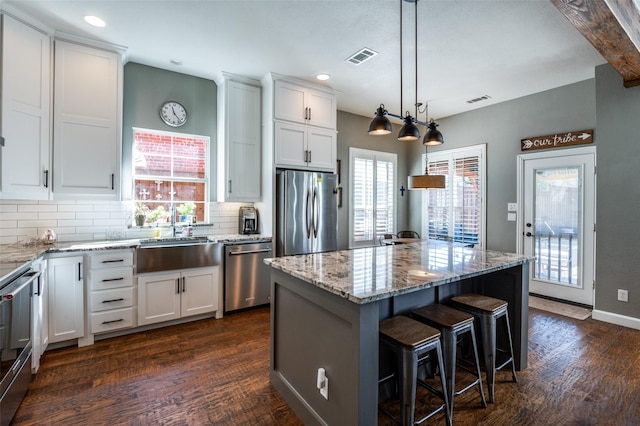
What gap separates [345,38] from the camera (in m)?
3.04

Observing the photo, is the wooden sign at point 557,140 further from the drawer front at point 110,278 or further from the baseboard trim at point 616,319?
the drawer front at point 110,278

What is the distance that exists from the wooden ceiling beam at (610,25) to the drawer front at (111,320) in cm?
439

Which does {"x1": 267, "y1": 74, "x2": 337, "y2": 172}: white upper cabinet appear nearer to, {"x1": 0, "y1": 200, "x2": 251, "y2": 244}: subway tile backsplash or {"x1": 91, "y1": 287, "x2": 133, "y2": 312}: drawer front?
{"x1": 0, "y1": 200, "x2": 251, "y2": 244}: subway tile backsplash

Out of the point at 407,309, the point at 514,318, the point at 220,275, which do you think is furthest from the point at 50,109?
the point at 514,318

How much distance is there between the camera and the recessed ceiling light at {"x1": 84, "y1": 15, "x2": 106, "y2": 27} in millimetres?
2746

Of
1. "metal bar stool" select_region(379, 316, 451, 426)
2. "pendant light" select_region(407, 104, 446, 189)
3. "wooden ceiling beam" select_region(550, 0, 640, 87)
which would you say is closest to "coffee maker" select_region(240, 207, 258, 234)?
"pendant light" select_region(407, 104, 446, 189)

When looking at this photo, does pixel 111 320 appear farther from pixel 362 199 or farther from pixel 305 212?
pixel 362 199

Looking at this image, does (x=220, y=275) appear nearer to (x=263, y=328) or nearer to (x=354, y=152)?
(x=263, y=328)

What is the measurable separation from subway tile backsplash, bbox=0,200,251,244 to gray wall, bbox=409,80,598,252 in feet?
14.6

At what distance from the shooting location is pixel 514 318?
256 centimetres

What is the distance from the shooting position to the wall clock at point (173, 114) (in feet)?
12.5

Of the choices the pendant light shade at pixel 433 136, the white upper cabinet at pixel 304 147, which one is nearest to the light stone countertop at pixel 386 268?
the pendant light shade at pixel 433 136

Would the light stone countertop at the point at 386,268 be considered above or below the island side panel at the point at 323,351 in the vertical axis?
above

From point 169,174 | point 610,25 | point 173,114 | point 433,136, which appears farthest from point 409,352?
point 173,114
